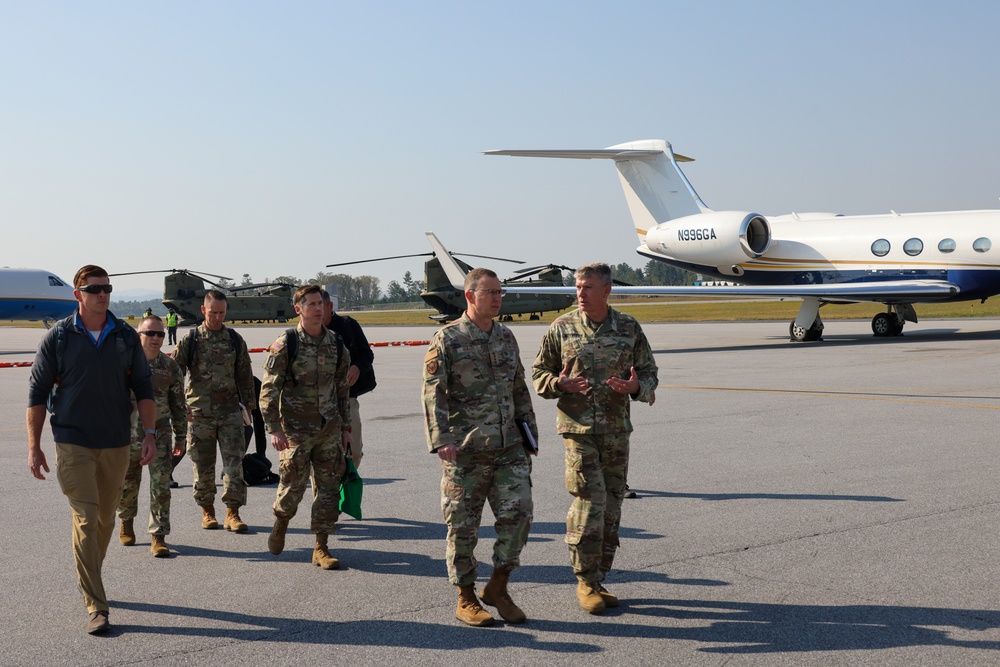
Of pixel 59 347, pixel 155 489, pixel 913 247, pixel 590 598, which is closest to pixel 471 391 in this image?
pixel 590 598

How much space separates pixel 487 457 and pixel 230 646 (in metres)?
1.66

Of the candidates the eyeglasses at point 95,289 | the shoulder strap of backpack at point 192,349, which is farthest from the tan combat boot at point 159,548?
the eyeglasses at point 95,289

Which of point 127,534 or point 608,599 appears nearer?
point 608,599

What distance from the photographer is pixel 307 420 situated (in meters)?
6.64

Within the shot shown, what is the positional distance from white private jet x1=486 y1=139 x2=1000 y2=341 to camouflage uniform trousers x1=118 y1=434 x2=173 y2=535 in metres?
20.1

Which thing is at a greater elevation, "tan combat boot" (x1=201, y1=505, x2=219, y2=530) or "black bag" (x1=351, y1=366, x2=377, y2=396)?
"black bag" (x1=351, y1=366, x2=377, y2=396)

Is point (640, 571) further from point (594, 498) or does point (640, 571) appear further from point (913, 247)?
point (913, 247)

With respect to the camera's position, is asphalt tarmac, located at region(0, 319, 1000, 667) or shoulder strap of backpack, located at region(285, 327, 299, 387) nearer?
asphalt tarmac, located at region(0, 319, 1000, 667)

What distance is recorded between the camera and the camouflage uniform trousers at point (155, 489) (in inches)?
273

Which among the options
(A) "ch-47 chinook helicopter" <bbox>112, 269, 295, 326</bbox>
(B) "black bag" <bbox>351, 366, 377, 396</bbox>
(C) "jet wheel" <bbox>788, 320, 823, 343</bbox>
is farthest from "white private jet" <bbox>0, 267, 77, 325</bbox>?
(B) "black bag" <bbox>351, 366, 377, 396</bbox>

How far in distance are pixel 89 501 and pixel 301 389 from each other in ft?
5.41

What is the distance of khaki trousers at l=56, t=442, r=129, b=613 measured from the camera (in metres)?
5.32

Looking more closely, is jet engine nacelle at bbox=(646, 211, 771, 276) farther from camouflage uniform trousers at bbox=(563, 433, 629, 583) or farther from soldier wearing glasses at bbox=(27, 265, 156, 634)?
soldier wearing glasses at bbox=(27, 265, 156, 634)

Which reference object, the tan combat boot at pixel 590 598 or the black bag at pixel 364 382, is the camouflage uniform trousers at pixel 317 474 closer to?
the black bag at pixel 364 382
